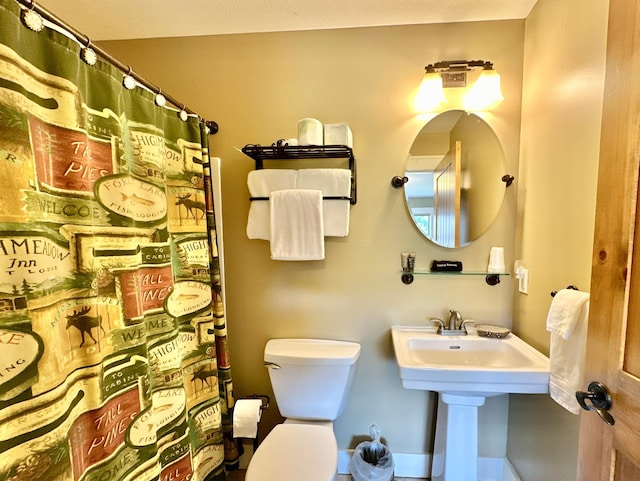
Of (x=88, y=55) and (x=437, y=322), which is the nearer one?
(x=88, y=55)

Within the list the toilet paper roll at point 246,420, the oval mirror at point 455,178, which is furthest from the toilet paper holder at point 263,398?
the oval mirror at point 455,178

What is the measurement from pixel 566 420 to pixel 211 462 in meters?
1.55

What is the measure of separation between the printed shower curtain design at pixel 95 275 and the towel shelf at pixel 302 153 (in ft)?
0.92

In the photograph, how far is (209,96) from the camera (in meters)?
1.64

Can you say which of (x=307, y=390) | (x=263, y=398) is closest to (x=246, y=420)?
(x=263, y=398)

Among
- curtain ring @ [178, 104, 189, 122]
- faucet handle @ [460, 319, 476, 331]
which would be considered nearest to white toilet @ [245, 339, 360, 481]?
faucet handle @ [460, 319, 476, 331]

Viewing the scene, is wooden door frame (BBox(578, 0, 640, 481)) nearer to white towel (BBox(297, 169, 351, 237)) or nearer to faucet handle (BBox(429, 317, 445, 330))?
faucet handle (BBox(429, 317, 445, 330))

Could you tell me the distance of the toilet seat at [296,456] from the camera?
1144mm

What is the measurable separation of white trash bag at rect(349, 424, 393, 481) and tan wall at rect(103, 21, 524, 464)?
78 mm

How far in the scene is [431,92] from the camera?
1.47 m

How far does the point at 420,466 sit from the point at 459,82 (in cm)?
210

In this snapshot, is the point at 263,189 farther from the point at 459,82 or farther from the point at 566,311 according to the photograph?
the point at 566,311

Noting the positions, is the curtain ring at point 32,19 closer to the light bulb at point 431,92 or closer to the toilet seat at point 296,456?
the light bulb at point 431,92

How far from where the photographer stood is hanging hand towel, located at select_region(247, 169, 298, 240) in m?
1.49
